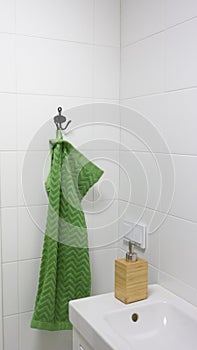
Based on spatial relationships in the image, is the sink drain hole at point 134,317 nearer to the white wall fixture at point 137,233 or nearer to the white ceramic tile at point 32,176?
the white wall fixture at point 137,233

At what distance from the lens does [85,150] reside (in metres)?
1.45

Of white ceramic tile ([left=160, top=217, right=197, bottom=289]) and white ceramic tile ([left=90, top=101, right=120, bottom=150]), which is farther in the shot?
white ceramic tile ([left=90, top=101, right=120, bottom=150])

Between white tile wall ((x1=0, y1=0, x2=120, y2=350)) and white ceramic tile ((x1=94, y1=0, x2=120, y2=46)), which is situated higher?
white ceramic tile ((x1=94, y1=0, x2=120, y2=46))

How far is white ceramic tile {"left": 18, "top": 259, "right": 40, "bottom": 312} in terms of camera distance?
54.6 inches

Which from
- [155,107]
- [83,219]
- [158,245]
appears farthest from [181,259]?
[155,107]

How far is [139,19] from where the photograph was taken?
137 cm

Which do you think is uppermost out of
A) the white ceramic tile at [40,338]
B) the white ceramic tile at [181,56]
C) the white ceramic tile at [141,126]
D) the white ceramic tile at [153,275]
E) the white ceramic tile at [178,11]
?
the white ceramic tile at [178,11]

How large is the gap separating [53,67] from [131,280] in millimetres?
792

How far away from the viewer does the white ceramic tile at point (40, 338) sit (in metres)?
1.41

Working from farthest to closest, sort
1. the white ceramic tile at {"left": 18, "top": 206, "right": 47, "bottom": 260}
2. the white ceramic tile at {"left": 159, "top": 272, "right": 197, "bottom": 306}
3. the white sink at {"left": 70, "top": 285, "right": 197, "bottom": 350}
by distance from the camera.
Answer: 1. the white ceramic tile at {"left": 18, "top": 206, "right": 47, "bottom": 260}
2. the white ceramic tile at {"left": 159, "top": 272, "right": 197, "bottom": 306}
3. the white sink at {"left": 70, "top": 285, "right": 197, "bottom": 350}

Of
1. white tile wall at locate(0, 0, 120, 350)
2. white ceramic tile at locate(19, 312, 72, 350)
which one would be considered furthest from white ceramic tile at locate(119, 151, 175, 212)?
white ceramic tile at locate(19, 312, 72, 350)

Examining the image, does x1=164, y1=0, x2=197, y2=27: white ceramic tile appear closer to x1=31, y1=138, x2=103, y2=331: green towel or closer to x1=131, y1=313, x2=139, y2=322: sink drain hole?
x1=31, y1=138, x2=103, y2=331: green towel

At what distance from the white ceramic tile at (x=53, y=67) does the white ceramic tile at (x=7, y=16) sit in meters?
0.05

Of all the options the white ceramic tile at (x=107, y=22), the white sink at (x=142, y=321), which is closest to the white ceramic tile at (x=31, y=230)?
the white sink at (x=142, y=321)
